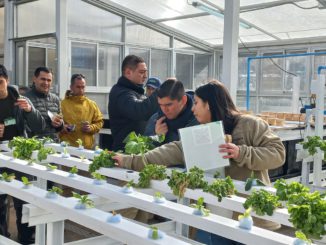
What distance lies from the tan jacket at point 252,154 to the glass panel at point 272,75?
774 cm

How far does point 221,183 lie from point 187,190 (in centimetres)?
13

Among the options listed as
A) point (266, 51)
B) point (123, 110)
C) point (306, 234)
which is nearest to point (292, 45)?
point (266, 51)

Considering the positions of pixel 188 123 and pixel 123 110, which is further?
pixel 123 110

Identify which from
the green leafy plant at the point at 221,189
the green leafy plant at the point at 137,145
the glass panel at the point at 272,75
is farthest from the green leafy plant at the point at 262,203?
the glass panel at the point at 272,75

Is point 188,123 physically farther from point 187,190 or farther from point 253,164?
point 187,190

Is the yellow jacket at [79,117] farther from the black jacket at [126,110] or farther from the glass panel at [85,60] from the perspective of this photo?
the glass panel at [85,60]

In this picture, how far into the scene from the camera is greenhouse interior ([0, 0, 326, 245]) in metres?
1.20

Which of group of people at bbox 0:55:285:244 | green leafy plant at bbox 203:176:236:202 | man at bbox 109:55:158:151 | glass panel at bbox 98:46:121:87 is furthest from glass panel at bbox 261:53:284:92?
green leafy plant at bbox 203:176:236:202

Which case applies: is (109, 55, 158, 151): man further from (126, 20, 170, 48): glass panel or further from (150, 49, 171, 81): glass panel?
(150, 49, 171, 81): glass panel

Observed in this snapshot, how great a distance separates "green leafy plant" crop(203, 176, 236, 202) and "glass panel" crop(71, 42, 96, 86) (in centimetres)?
629

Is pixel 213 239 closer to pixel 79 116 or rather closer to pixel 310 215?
pixel 310 215

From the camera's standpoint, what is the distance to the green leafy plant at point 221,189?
1307mm

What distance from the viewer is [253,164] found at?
1.64 meters

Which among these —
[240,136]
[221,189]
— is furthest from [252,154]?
[221,189]
